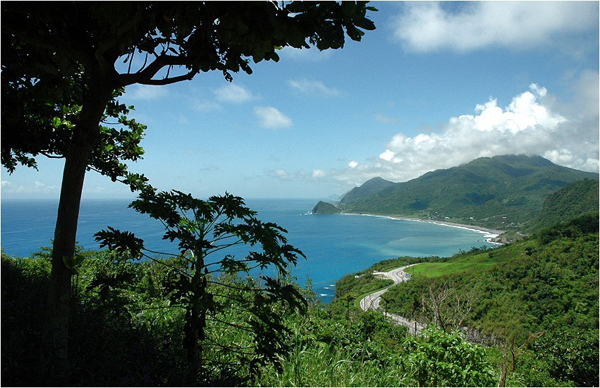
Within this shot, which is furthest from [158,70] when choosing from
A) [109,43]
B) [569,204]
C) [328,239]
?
[569,204]

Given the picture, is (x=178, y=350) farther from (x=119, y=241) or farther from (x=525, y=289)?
(x=525, y=289)

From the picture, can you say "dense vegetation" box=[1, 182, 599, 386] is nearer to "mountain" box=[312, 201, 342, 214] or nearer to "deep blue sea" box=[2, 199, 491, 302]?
"deep blue sea" box=[2, 199, 491, 302]

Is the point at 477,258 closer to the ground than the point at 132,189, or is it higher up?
closer to the ground

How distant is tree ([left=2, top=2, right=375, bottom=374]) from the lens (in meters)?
1.41

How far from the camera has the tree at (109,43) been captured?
1.41m

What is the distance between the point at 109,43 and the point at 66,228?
1101mm

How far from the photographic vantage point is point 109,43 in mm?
1638

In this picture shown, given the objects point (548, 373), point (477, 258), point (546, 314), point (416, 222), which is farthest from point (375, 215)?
point (548, 373)

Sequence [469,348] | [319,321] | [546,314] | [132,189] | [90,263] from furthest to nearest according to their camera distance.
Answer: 1. [546,314]
2. [90,263]
3. [319,321]
4. [132,189]
5. [469,348]

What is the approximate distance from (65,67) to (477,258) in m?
74.0

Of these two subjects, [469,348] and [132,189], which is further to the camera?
[132,189]

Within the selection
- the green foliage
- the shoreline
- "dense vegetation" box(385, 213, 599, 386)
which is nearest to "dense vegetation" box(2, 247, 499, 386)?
the green foliage

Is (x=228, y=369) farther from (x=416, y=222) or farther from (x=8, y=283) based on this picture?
(x=416, y=222)

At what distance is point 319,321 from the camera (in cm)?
402
